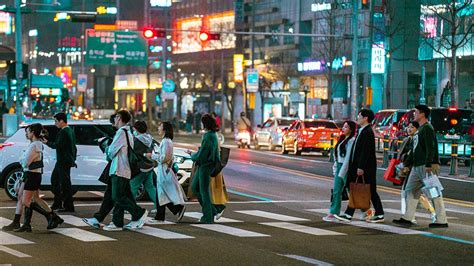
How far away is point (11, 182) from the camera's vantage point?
20.0 meters

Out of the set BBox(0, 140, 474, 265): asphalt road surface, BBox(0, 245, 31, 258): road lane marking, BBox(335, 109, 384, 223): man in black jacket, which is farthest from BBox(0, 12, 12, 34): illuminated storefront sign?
BBox(0, 245, 31, 258): road lane marking

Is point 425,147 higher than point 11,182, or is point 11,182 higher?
point 425,147

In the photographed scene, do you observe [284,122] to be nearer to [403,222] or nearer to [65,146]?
[65,146]

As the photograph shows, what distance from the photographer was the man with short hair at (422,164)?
15.3m

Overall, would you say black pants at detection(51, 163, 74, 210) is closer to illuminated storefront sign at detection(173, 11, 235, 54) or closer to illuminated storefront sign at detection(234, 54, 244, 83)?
illuminated storefront sign at detection(234, 54, 244, 83)

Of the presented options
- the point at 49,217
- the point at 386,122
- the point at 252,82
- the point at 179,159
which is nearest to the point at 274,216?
the point at 179,159

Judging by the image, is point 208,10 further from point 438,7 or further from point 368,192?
point 368,192

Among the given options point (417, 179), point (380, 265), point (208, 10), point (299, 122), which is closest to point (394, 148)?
point (299, 122)

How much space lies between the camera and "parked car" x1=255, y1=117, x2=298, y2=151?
143ft

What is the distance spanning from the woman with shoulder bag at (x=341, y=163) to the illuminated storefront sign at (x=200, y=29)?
72.0 metres

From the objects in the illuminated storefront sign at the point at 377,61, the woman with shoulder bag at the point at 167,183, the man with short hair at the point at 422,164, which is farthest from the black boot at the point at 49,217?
the illuminated storefront sign at the point at 377,61

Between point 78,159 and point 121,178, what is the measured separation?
5.31 meters

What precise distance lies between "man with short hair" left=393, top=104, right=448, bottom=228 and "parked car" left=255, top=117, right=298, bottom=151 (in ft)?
89.1

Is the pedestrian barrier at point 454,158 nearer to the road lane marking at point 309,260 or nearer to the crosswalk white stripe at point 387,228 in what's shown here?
the crosswalk white stripe at point 387,228
